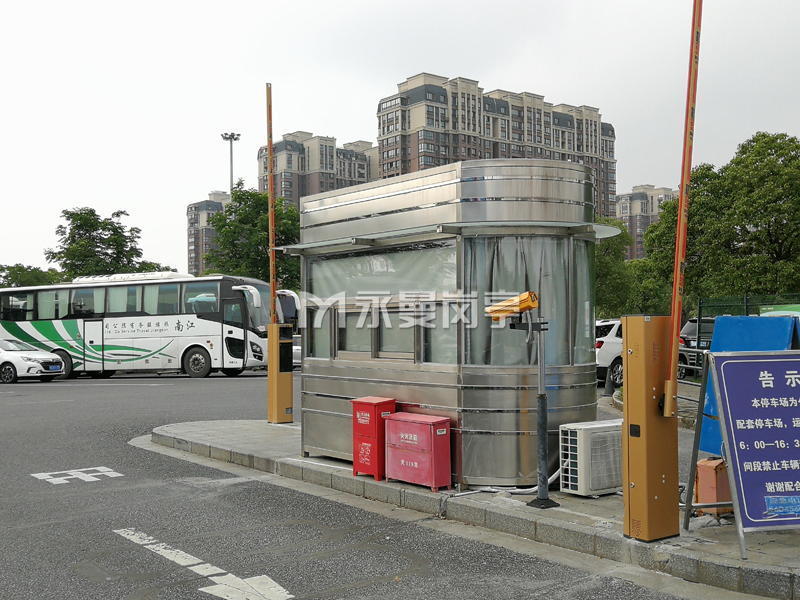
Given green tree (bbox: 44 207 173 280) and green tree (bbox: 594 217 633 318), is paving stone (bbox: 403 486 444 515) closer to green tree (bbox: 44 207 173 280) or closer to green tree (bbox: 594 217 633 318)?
green tree (bbox: 44 207 173 280)

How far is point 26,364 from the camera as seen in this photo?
80.2ft

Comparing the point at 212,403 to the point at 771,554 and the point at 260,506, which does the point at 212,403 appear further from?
the point at 771,554

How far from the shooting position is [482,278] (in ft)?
23.5

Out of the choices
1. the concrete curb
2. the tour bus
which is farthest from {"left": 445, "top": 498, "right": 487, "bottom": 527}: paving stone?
the tour bus

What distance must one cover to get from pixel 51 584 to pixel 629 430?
3.95 metres

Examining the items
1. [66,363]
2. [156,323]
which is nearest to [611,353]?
[156,323]

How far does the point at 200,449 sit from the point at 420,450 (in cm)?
410

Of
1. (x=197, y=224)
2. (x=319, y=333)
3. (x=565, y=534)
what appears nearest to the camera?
(x=565, y=534)

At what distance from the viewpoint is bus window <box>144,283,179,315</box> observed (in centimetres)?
2480

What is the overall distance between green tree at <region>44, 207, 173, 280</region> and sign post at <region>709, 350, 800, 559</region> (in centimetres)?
4301

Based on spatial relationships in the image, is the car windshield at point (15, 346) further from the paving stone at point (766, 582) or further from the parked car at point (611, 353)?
the paving stone at point (766, 582)

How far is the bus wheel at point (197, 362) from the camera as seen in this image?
975 inches

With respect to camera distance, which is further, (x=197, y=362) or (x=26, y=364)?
(x=197, y=362)

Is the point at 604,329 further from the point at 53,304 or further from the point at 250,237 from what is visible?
the point at 250,237
